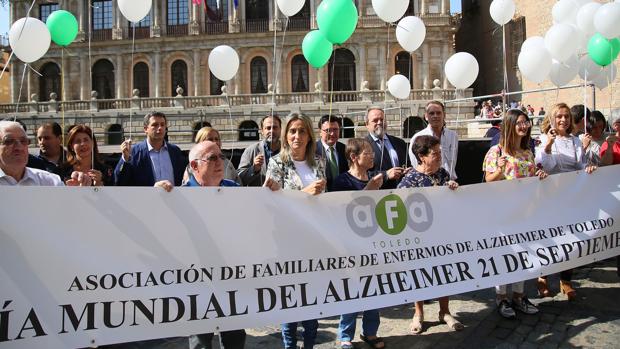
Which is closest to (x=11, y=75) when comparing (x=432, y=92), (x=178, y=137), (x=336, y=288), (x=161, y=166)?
(x=178, y=137)

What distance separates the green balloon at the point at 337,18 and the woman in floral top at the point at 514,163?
222cm

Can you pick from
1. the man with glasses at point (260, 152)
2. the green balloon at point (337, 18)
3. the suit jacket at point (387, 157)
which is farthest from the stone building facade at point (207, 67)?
the man with glasses at point (260, 152)

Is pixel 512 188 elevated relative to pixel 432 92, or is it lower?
lower

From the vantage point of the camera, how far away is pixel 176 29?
32344 mm

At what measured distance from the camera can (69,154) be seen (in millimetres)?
4086

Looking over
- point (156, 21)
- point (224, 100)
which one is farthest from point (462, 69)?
point (156, 21)

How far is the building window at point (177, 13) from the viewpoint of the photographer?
32406 mm

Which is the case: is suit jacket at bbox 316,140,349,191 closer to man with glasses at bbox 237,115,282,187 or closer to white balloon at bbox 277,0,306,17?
man with glasses at bbox 237,115,282,187

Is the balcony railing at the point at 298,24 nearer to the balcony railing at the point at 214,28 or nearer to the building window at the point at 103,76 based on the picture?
the balcony railing at the point at 214,28

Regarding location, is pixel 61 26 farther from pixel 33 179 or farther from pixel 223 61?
pixel 33 179

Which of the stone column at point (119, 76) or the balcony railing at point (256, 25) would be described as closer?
the balcony railing at point (256, 25)

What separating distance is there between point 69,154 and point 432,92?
25796mm

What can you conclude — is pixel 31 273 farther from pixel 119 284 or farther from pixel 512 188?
pixel 512 188

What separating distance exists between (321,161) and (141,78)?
105 ft
